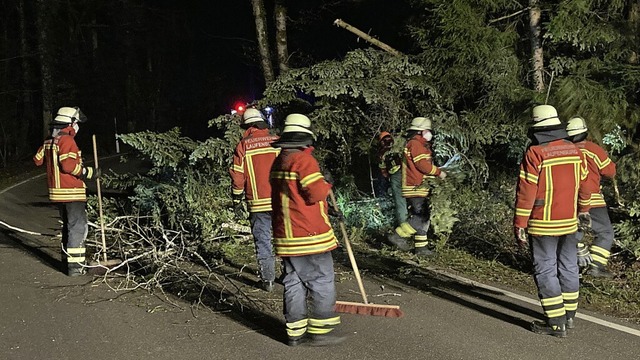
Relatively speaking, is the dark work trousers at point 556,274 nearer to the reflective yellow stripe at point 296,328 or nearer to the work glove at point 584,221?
the work glove at point 584,221

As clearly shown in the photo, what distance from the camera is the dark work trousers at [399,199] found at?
9.17 metres

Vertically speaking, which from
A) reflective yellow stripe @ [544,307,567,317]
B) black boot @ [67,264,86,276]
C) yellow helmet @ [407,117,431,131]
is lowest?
reflective yellow stripe @ [544,307,567,317]

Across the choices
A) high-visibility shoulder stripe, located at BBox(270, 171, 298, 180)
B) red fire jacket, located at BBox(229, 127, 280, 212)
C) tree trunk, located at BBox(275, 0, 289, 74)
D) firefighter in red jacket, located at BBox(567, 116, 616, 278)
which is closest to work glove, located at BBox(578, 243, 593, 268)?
firefighter in red jacket, located at BBox(567, 116, 616, 278)

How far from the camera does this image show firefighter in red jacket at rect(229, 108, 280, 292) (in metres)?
6.50

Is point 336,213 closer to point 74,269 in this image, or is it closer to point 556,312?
point 556,312

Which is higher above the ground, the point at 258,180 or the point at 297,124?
the point at 297,124

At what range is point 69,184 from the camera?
736 centimetres

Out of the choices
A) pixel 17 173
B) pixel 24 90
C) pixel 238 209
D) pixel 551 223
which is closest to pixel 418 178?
pixel 238 209

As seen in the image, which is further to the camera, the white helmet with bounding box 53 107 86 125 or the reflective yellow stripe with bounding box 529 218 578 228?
the white helmet with bounding box 53 107 86 125

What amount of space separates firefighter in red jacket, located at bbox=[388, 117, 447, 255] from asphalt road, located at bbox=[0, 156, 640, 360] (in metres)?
1.18

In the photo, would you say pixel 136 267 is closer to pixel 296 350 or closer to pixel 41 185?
pixel 296 350

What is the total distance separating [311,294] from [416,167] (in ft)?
12.3

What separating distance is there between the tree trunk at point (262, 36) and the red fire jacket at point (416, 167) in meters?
5.49

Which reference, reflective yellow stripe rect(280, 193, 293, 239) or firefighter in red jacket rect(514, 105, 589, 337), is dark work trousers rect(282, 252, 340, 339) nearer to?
reflective yellow stripe rect(280, 193, 293, 239)
